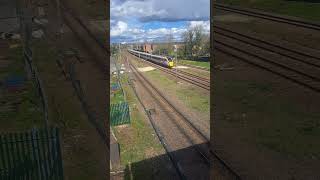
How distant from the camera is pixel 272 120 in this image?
14.2 m

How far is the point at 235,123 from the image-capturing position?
46.9ft

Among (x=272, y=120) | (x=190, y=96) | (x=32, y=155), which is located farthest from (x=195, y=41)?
(x=32, y=155)

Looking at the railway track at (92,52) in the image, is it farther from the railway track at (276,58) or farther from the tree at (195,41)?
the tree at (195,41)

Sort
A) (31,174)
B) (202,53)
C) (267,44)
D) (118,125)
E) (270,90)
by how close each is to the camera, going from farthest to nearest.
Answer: (202,53) → (118,125) → (267,44) → (270,90) → (31,174)

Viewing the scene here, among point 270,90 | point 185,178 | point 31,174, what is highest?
point 270,90

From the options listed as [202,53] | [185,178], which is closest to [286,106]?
[185,178]

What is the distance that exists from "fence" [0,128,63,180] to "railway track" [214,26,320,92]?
761 centimetres

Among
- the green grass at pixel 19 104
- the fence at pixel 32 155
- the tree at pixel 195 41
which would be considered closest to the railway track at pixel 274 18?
the green grass at pixel 19 104

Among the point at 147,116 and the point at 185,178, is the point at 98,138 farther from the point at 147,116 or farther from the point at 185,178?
the point at 147,116

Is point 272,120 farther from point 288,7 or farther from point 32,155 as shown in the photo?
point 32,155

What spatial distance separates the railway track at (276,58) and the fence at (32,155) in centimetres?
761

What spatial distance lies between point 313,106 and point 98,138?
24.8 ft

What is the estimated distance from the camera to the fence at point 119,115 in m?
20.0

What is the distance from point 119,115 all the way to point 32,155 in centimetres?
1084
